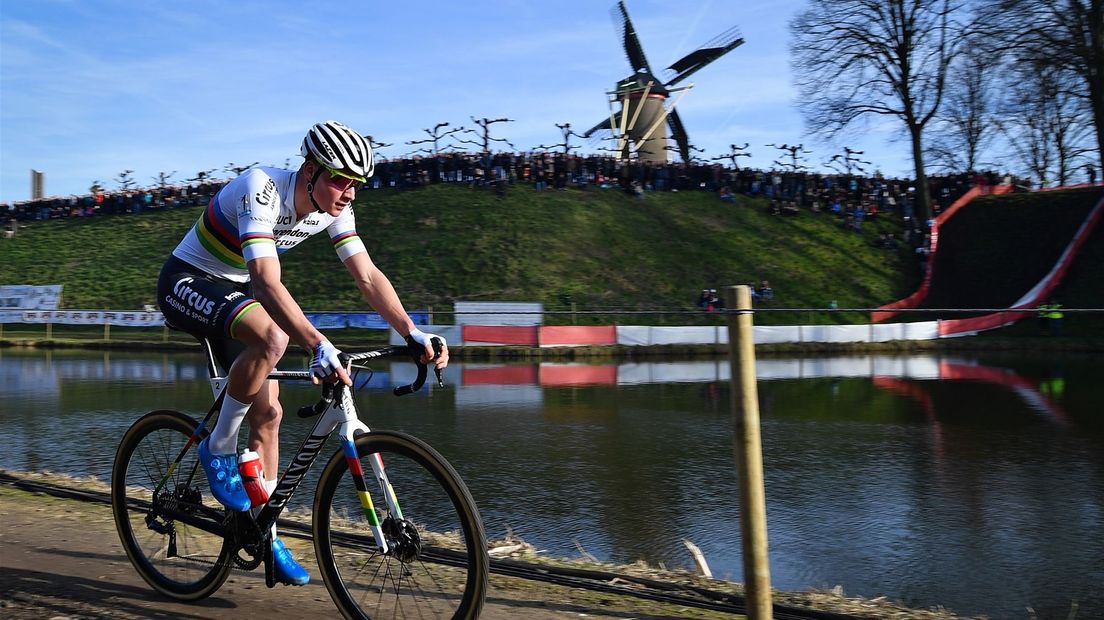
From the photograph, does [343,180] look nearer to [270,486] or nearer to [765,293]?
[270,486]

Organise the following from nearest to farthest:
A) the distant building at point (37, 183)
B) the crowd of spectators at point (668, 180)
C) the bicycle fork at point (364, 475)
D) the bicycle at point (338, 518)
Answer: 1. the bicycle at point (338, 518)
2. the bicycle fork at point (364, 475)
3. the crowd of spectators at point (668, 180)
4. the distant building at point (37, 183)

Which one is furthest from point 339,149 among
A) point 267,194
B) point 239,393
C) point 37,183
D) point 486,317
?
point 37,183

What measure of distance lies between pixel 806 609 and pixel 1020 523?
3.24 metres

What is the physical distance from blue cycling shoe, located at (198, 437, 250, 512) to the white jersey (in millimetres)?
789

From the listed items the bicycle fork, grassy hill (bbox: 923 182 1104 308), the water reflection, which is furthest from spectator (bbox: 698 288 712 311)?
the bicycle fork

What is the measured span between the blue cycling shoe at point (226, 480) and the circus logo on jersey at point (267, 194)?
1.08m

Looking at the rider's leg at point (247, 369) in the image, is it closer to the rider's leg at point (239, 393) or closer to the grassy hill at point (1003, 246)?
the rider's leg at point (239, 393)

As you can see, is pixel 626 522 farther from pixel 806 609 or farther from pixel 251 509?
pixel 251 509

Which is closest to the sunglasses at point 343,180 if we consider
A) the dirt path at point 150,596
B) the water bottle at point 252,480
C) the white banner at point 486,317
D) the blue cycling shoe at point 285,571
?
the water bottle at point 252,480

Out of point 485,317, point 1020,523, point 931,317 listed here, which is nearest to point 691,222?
point 931,317

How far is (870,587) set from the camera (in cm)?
484

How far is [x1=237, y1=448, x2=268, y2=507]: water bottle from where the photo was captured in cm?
375

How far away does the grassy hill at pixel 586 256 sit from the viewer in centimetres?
3188

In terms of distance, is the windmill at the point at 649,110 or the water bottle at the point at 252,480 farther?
the windmill at the point at 649,110
